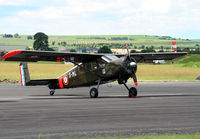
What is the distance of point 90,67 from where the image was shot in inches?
997

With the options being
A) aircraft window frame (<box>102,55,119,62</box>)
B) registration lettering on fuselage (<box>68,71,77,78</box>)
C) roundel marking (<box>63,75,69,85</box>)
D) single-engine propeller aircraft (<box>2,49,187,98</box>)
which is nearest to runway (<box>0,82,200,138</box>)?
single-engine propeller aircraft (<box>2,49,187,98</box>)

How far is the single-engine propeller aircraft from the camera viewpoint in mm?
23319

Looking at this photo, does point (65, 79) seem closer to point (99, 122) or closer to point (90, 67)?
point (90, 67)

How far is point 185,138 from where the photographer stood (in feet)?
33.1

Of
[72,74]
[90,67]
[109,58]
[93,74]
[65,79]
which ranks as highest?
[109,58]

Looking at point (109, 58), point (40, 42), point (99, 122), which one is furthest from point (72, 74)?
→ point (40, 42)

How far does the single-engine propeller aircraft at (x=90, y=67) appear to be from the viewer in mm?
23319

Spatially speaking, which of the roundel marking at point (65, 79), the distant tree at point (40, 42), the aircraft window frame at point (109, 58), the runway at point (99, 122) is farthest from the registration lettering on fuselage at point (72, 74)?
the distant tree at point (40, 42)

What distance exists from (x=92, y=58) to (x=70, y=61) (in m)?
1.48

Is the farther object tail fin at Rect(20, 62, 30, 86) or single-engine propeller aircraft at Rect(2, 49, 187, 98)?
tail fin at Rect(20, 62, 30, 86)

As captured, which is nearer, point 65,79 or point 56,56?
point 56,56

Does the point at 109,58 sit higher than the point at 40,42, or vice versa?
the point at 109,58

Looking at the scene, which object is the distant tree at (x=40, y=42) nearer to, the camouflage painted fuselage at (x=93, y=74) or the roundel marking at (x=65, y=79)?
the roundel marking at (x=65, y=79)

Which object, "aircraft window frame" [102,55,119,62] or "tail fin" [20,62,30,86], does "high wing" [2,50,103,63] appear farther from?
"tail fin" [20,62,30,86]
